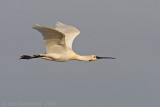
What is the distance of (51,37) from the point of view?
20609 mm

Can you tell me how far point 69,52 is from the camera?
73.1 ft

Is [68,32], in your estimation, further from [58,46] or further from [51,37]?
[51,37]

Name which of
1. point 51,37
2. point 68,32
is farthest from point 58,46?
point 68,32

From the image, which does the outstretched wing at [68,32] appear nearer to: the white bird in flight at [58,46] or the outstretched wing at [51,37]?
the white bird in flight at [58,46]

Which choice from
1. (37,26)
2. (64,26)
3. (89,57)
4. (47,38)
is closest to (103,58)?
(89,57)

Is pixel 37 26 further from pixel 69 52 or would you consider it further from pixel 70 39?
pixel 70 39

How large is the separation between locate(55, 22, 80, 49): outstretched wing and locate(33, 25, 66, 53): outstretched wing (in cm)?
222

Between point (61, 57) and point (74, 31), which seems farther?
point (74, 31)

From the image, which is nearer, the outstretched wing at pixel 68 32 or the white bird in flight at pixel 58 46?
the white bird in flight at pixel 58 46

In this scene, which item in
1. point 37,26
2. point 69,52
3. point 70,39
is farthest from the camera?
point 70,39

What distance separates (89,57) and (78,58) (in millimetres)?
861

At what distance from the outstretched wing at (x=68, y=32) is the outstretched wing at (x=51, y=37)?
2.22m

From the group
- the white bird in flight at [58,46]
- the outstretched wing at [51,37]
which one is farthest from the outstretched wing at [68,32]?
the outstretched wing at [51,37]

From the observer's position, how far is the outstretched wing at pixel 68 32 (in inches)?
937
